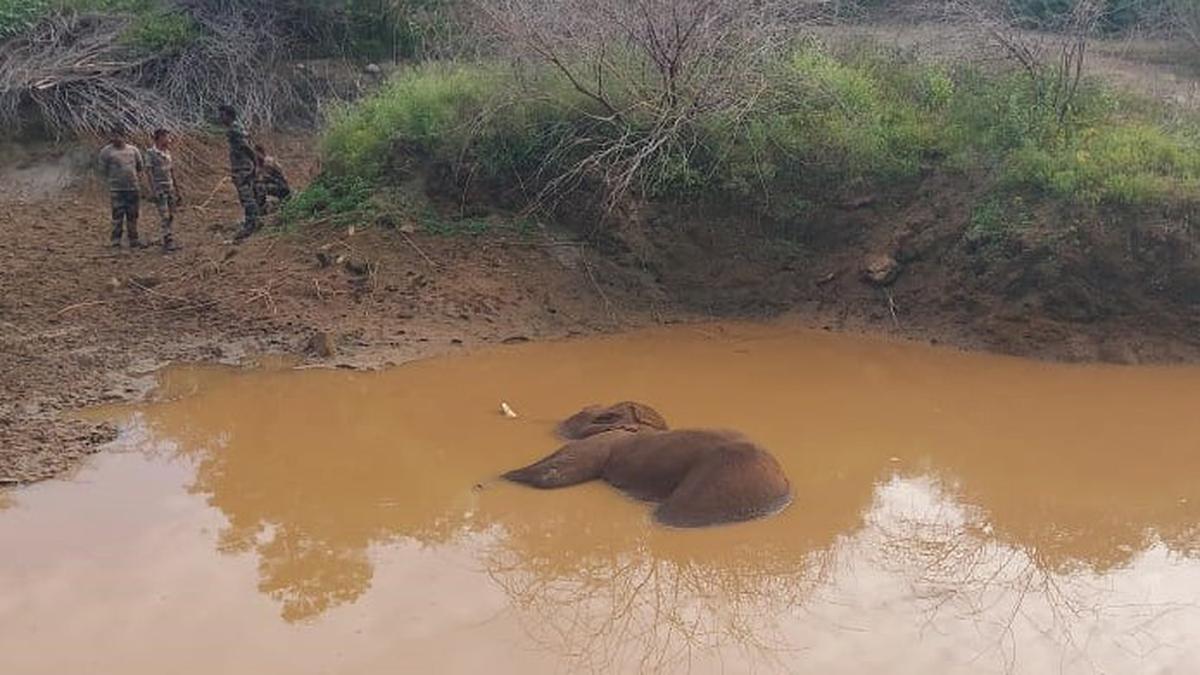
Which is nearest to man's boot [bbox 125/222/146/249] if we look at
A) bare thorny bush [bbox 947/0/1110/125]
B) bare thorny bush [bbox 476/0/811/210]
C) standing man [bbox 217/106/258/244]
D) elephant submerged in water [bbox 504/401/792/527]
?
standing man [bbox 217/106/258/244]

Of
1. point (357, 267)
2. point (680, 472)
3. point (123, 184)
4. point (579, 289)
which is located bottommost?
point (579, 289)

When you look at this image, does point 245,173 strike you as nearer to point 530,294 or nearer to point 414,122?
point 414,122

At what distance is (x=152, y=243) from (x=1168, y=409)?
8.65 m

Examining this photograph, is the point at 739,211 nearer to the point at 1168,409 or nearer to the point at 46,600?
the point at 1168,409

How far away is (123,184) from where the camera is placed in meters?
10.5

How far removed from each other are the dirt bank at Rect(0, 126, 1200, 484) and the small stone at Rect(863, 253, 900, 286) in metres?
0.05

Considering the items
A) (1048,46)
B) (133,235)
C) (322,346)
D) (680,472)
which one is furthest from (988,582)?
(133,235)

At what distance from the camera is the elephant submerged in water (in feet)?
19.1

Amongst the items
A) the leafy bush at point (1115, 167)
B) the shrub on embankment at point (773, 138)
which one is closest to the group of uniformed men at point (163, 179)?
the shrub on embankment at point (773, 138)

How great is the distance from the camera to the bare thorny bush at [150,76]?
42.1 ft

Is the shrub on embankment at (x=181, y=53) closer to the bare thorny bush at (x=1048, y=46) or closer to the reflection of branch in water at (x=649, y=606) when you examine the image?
the bare thorny bush at (x=1048, y=46)

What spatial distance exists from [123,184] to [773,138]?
5.89 m

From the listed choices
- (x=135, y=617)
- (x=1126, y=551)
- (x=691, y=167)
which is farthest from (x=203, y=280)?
(x=1126, y=551)

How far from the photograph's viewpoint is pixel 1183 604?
5230 mm
